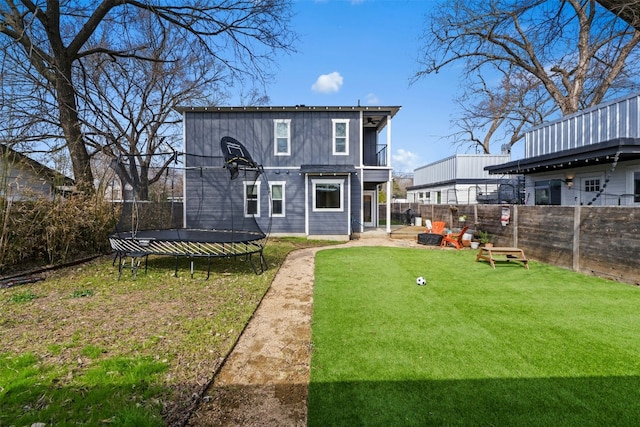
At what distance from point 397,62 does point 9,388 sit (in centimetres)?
1324

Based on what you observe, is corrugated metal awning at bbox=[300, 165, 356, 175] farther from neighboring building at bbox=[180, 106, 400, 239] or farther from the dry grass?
the dry grass

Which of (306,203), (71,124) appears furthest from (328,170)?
(71,124)

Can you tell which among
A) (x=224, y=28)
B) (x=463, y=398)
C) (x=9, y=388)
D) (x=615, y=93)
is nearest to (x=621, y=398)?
(x=463, y=398)

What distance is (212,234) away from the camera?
8555 mm

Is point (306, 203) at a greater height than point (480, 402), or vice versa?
point (306, 203)

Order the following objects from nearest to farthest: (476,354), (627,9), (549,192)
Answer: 1. (476,354)
2. (627,9)
3. (549,192)

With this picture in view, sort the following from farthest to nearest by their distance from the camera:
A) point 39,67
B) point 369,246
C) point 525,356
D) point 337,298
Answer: point 369,246
point 39,67
point 337,298
point 525,356

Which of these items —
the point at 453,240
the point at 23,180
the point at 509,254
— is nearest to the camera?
the point at 23,180

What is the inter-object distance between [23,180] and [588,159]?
1426cm

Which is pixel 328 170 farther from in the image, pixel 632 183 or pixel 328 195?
pixel 632 183

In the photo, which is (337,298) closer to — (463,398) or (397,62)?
(463,398)

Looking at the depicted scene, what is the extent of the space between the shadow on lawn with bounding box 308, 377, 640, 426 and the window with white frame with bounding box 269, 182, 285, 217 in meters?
12.3

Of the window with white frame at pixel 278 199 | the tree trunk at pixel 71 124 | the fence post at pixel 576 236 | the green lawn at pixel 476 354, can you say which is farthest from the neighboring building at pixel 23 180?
the fence post at pixel 576 236

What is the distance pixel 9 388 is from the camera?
8.57 feet
